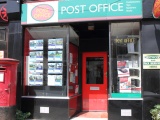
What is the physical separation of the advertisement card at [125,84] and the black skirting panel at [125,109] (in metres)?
0.39

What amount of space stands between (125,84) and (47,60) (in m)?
2.74

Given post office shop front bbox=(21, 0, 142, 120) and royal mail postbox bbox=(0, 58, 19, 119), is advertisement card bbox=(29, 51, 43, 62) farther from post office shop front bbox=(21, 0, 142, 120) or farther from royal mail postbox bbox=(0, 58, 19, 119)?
royal mail postbox bbox=(0, 58, 19, 119)

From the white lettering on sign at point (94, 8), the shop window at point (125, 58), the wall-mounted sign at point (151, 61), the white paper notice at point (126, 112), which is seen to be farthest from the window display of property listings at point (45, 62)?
the wall-mounted sign at point (151, 61)

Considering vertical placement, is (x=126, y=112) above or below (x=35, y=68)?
below

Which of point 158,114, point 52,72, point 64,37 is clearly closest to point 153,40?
point 158,114

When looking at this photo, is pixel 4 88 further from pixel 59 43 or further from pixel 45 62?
pixel 59 43

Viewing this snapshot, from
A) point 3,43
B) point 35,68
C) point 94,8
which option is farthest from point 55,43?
point 3,43

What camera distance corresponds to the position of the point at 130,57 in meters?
7.93

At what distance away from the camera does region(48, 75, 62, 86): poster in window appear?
819cm

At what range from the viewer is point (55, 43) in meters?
8.37

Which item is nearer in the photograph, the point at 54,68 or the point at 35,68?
the point at 54,68

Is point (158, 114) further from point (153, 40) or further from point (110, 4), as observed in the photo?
point (110, 4)

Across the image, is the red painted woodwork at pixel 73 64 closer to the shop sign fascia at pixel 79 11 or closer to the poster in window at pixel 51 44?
the poster in window at pixel 51 44

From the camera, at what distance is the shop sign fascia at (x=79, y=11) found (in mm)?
7652
